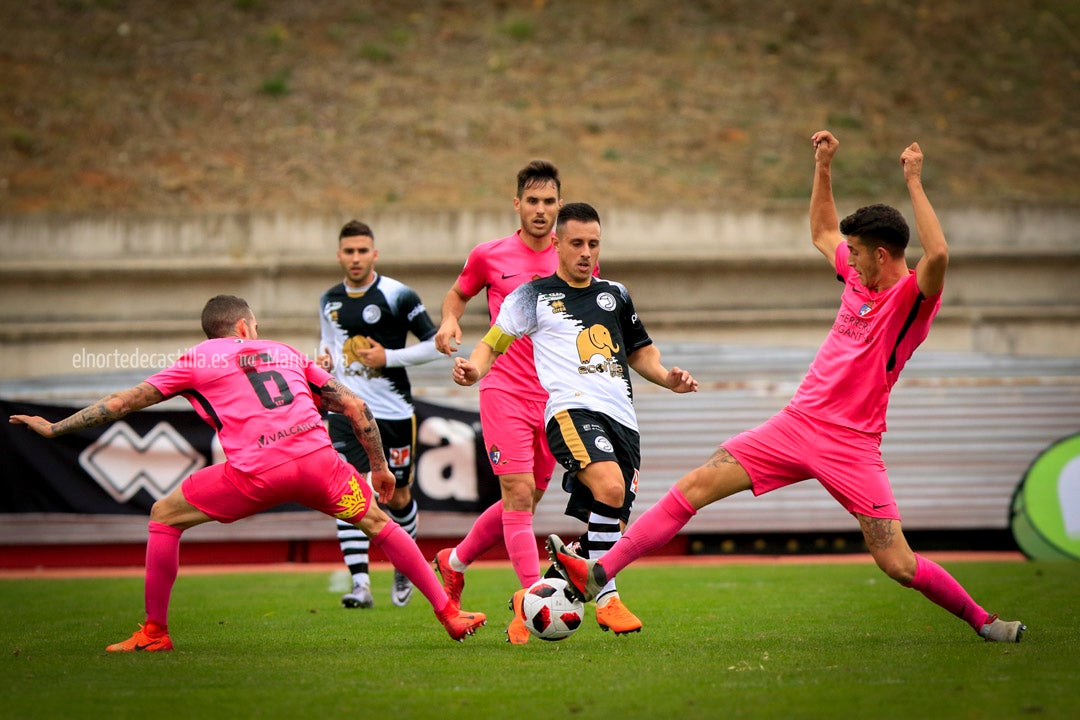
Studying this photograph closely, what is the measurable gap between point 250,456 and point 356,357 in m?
3.24

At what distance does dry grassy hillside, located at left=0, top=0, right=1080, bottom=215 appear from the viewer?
23609 mm

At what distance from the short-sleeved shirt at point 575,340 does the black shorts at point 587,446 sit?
5 centimetres

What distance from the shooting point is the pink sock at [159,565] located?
248 inches

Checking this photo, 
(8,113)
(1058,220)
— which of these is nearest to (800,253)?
(1058,220)

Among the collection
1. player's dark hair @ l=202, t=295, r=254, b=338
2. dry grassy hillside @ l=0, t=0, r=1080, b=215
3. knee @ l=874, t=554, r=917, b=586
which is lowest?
knee @ l=874, t=554, r=917, b=586

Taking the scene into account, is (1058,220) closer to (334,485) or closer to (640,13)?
(640,13)

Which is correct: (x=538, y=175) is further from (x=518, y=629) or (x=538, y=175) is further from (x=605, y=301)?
(x=518, y=629)

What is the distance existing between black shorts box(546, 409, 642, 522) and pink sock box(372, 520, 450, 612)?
2.76 ft

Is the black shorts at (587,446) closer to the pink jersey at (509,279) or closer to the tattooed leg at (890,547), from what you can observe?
the pink jersey at (509,279)

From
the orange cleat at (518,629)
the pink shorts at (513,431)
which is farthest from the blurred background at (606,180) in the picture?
the orange cleat at (518,629)

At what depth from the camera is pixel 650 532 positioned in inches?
245

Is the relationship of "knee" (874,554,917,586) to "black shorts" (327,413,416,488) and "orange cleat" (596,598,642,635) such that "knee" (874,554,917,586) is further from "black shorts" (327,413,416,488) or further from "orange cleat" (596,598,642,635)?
"black shorts" (327,413,416,488)

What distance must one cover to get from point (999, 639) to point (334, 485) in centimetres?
340

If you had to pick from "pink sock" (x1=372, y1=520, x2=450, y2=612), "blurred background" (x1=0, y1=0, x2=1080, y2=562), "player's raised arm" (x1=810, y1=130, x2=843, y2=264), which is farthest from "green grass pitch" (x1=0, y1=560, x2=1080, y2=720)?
"blurred background" (x1=0, y1=0, x2=1080, y2=562)
